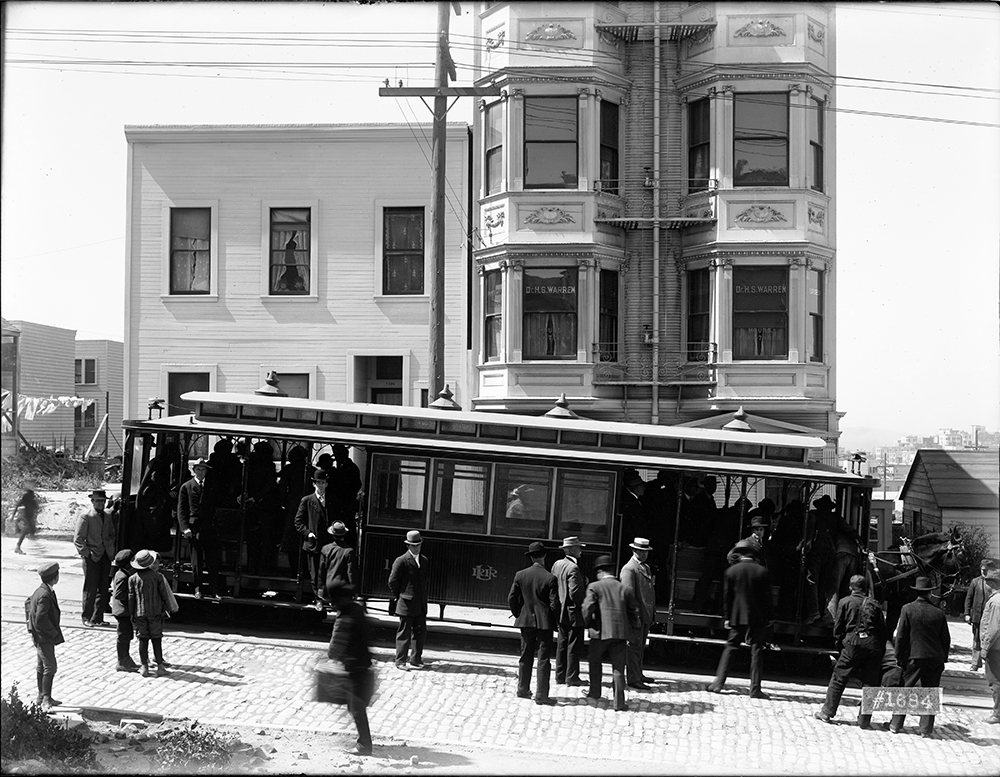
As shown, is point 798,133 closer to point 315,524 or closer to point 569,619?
point 569,619

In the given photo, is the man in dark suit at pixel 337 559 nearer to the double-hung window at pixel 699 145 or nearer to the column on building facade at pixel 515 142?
the column on building facade at pixel 515 142

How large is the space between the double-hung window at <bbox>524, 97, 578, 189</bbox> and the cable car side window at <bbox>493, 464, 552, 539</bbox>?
946 cm

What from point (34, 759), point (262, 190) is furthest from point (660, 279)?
point (34, 759)

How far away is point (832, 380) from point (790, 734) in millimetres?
12544

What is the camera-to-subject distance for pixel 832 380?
21.0 meters

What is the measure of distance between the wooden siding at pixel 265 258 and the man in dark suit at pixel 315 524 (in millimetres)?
8722

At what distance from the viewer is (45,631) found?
9.46 m

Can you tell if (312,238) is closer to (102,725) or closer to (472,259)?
(472,259)

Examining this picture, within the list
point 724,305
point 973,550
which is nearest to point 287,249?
point 724,305

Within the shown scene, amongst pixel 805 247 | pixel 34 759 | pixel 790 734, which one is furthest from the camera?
pixel 805 247

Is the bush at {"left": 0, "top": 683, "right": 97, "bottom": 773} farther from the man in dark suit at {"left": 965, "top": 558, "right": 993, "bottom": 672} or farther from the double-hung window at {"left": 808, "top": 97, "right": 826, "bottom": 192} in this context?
the double-hung window at {"left": 808, "top": 97, "right": 826, "bottom": 192}

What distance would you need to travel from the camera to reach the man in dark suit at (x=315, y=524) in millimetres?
12594

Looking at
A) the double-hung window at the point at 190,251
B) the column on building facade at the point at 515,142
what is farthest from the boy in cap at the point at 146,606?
the double-hung window at the point at 190,251

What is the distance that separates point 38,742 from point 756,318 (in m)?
16.0
